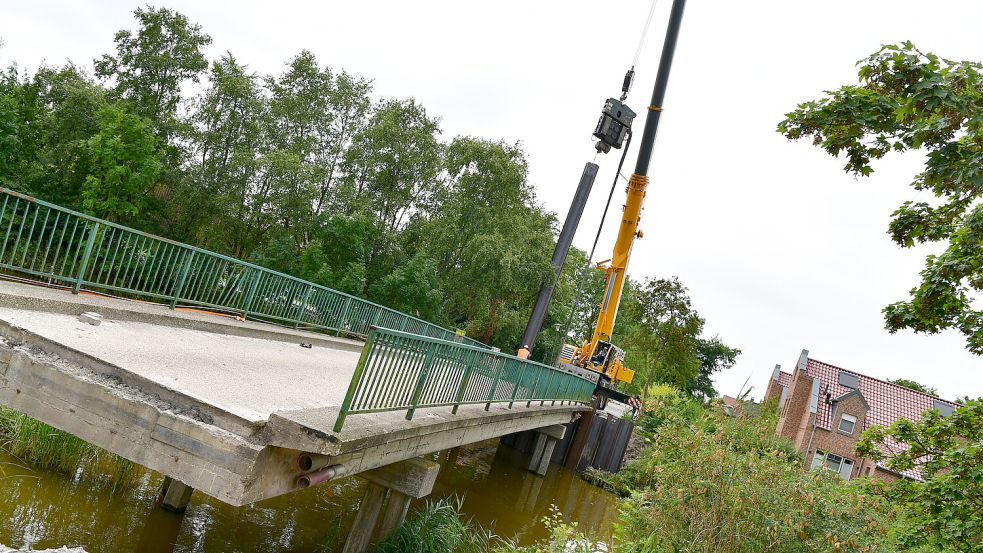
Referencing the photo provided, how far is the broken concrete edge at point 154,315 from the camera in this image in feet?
21.6

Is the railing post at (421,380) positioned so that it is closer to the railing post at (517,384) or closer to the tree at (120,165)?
the railing post at (517,384)

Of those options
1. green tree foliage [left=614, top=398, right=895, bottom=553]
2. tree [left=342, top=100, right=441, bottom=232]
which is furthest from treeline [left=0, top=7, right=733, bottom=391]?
green tree foliage [left=614, top=398, right=895, bottom=553]

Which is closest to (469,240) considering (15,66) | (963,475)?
(963,475)

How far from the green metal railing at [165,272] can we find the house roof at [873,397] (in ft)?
92.8

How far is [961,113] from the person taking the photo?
5.42 meters

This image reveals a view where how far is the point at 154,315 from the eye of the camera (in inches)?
339

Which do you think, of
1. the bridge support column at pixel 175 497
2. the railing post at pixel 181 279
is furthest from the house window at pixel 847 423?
the bridge support column at pixel 175 497

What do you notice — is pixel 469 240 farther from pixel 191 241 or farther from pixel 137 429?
pixel 137 429

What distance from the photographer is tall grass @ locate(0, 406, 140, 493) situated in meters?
8.68

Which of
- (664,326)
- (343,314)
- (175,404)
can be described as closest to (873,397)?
(664,326)

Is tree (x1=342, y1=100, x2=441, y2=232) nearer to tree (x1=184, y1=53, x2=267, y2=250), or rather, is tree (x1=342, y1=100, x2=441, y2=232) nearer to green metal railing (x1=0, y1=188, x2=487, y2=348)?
tree (x1=184, y1=53, x2=267, y2=250)

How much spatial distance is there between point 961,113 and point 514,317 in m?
26.2

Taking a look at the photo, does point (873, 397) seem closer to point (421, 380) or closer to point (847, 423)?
point (847, 423)

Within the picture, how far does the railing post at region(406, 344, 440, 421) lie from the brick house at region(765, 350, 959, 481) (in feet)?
101
